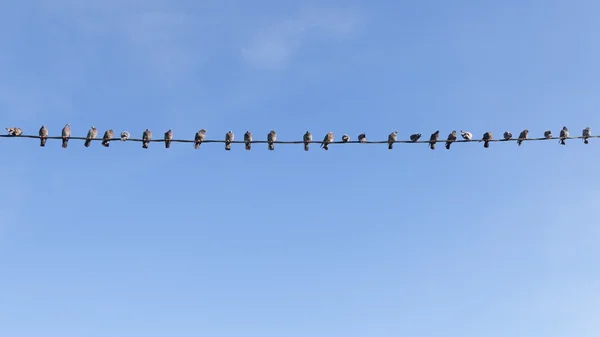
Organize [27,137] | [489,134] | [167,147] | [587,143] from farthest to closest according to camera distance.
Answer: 1. [489,134]
2. [587,143]
3. [167,147]
4. [27,137]

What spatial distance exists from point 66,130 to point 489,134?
19017 millimetres

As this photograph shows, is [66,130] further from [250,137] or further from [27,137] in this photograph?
[27,137]

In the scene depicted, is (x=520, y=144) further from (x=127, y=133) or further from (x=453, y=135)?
(x=127, y=133)

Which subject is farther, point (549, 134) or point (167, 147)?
point (549, 134)

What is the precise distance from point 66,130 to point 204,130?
622cm

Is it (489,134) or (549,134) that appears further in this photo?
(549,134)

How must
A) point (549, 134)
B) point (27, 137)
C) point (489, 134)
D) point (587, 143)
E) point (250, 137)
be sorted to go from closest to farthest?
point (27, 137) → point (587, 143) → point (250, 137) → point (489, 134) → point (549, 134)

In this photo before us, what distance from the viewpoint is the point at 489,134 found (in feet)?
110

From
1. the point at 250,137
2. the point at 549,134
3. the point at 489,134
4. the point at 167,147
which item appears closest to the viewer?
the point at 167,147

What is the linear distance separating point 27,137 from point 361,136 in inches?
680

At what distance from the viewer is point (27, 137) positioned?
19.7 metres

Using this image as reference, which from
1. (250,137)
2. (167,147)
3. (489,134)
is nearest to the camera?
(167,147)

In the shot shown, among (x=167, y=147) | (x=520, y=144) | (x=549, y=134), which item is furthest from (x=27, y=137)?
(x=549, y=134)

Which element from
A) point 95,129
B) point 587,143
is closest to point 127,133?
point 95,129
